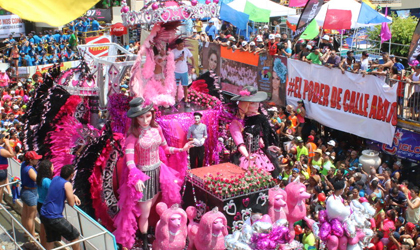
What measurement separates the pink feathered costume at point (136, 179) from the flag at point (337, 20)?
28.1 ft

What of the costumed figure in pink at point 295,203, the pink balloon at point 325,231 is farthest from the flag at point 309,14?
the pink balloon at point 325,231

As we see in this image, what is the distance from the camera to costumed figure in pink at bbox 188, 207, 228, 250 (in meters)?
5.75

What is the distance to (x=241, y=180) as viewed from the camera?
6.38 meters

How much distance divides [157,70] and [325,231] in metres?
3.25

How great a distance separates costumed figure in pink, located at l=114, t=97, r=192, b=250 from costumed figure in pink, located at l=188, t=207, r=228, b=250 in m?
0.98

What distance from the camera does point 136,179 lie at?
6.32 meters

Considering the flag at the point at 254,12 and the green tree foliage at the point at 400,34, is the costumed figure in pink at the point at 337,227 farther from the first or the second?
the flag at the point at 254,12

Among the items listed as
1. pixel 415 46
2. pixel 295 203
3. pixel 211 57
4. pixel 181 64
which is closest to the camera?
pixel 295 203

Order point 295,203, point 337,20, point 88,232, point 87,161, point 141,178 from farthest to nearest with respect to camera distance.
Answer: point 337,20 < point 87,161 < point 295,203 < point 141,178 < point 88,232

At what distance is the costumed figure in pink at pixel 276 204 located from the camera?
6227mm

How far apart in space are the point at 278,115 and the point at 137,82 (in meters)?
5.93

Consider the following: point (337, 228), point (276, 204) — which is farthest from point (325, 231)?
point (276, 204)

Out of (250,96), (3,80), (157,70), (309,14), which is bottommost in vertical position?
(3,80)

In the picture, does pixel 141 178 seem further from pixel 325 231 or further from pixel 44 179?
pixel 325 231
